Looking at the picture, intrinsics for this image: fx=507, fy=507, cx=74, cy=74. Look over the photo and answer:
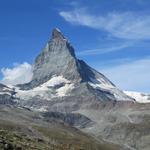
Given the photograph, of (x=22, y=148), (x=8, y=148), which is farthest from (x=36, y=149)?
(x=8, y=148)

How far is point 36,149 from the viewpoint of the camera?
5103cm

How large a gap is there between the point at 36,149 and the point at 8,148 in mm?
8021

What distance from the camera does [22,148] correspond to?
1853 inches

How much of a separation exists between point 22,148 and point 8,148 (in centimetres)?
387

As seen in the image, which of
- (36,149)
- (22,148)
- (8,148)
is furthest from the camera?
(36,149)

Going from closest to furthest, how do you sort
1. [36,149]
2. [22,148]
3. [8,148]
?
1. [8,148]
2. [22,148]
3. [36,149]

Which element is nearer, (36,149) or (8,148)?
(8,148)

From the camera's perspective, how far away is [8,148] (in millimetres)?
43312

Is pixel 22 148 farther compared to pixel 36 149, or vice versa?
pixel 36 149

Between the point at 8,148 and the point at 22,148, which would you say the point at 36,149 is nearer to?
the point at 22,148

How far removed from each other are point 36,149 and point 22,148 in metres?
4.15
